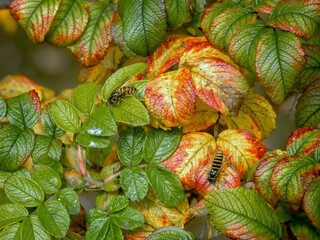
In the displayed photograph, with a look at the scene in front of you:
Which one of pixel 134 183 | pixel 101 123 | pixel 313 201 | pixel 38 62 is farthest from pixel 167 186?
pixel 38 62

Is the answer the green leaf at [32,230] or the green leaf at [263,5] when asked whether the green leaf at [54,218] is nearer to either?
the green leaf at [32,230]

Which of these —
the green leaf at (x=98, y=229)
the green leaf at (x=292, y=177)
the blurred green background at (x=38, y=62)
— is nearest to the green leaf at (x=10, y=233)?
the green leaf at (x=98, y=229)

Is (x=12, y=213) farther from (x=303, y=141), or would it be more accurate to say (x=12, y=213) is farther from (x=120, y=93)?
(x=303, y=141)

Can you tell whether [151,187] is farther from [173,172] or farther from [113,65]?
[113,65]

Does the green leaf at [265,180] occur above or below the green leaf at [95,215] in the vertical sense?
above

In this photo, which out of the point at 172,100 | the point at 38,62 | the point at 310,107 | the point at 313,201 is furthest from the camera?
the point at 38,62

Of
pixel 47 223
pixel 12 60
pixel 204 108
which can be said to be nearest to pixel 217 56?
pixel 204 108
